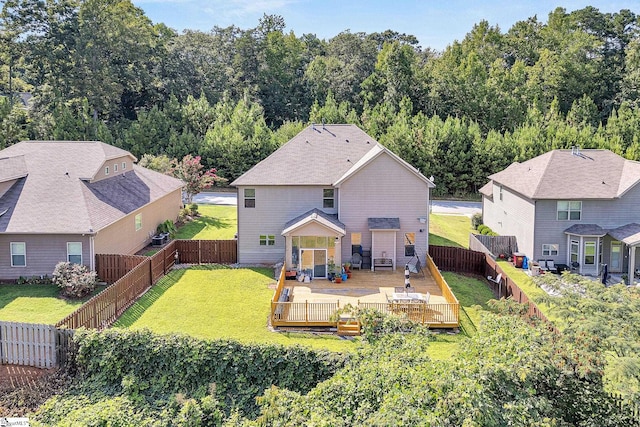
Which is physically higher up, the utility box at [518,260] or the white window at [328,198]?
the white window at [328,198]

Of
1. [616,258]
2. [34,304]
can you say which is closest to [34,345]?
[34,304]

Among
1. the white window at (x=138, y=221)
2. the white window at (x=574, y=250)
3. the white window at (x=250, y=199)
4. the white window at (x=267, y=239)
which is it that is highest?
the white window at (x=250, y=199)

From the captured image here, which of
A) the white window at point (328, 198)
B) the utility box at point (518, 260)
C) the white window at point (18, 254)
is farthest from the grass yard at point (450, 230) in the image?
the white window at point (18, 254)

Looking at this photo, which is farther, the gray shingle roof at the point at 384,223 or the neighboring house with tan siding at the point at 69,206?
the gray shingle roof at the point at 384,223

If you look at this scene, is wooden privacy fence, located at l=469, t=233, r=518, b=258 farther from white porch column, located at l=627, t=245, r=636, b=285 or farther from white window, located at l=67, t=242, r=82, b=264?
white window, located at l=67, t=242, r=82, b=264

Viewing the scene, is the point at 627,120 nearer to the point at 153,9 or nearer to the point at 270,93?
the point at 270,93

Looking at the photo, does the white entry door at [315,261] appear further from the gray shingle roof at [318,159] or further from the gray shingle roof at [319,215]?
the gray shingle roof at [318,159]

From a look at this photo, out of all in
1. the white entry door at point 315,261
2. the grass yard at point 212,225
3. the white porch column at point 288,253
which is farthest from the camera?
the grass yard at point 212,225

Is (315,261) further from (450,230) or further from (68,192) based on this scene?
(450,230)
